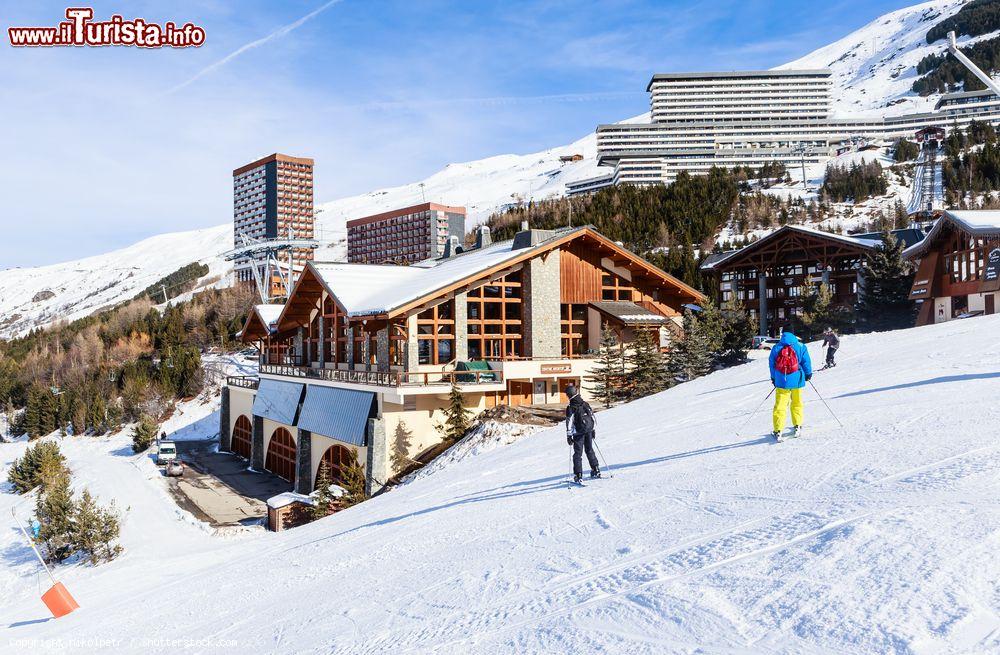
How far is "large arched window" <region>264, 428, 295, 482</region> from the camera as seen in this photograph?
30.0m

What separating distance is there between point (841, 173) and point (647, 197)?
27.7m

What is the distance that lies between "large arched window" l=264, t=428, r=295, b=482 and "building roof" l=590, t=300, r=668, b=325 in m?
14.3

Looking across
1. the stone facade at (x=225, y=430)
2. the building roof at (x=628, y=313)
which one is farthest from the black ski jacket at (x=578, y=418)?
the stone facade at (x=225, y=430)

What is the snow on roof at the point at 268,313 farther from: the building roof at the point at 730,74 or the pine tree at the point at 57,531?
the building roof at the point at 730,74

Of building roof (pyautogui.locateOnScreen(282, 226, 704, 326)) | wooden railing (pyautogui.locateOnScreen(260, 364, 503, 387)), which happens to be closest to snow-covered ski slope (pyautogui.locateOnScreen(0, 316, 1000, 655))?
wooden railing (pyautogui.locateOnScreen(260, 364, 503, 387))

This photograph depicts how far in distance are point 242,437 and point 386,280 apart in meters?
15.5

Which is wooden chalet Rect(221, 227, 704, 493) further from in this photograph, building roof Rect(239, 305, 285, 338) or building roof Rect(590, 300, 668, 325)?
building roof Rect(239, 305, 285, 338)

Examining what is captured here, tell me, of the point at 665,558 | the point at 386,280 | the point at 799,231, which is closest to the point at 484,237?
the point at 386,280

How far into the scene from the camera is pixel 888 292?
32312 mm

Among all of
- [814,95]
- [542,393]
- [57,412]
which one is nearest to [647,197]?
[542,393]

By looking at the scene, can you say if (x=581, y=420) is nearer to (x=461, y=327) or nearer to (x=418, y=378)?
(x=418, y=378)

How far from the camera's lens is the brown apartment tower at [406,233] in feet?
336

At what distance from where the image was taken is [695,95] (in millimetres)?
127438

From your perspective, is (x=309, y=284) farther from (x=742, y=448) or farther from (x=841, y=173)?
(x=841, y=173)
